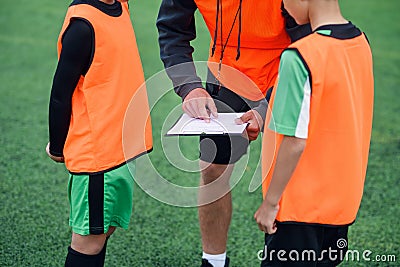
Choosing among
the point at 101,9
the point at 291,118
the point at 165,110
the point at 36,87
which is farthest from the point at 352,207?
the point at 36,87

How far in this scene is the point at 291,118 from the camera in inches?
70.2

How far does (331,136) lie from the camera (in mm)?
1856

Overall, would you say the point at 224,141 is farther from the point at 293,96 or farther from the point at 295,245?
the point at 293,96

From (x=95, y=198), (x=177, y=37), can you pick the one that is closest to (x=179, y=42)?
(x=177, y=37)

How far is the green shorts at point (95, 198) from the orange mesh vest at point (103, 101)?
0.03 metres

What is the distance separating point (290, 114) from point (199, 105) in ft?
1.72

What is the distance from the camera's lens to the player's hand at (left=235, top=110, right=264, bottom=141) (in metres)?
2.19

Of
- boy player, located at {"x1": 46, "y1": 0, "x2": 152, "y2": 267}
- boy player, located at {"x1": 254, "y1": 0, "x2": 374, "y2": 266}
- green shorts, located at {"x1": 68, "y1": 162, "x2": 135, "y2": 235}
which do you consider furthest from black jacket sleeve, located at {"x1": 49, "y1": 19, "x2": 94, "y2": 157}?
boy player, located at {"x1": 254, "y1": 0, "x2": 374, "y2": 266}

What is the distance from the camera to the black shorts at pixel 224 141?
2.46 metres

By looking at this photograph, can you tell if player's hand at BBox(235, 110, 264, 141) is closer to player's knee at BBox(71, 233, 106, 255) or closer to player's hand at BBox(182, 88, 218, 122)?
player's hand at BBox(182, 88, 218, 122)

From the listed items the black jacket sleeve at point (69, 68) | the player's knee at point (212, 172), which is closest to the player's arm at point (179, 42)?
the player's knee at point (212, 172)

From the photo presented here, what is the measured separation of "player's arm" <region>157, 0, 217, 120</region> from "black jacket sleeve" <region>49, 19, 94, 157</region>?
1.46 feet

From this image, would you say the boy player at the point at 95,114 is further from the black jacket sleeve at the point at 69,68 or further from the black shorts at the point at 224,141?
the black shorts at the point at 224,141

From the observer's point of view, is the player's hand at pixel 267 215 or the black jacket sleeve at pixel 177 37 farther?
the black jacket sleeve at pixel 177 37
